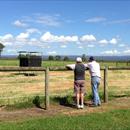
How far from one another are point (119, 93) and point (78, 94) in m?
3.99

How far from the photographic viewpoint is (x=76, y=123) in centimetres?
959

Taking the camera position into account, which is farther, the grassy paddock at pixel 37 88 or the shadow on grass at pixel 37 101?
the grassy paddock at pixel 37 88

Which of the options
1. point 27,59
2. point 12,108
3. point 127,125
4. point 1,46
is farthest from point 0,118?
point 1,46

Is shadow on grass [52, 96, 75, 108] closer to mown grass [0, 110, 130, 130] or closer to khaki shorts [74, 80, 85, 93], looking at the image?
khaki shorts [74, 80, 85, 93]

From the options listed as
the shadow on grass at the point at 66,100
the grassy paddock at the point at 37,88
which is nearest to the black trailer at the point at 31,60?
the grassy paddock at the point at 37,88

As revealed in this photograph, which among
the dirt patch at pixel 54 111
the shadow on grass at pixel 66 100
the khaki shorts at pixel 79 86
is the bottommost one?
the dirt patch at pixel 54 111

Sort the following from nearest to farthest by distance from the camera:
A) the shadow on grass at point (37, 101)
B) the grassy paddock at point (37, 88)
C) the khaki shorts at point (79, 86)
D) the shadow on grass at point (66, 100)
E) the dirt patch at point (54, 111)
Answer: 1. the dirt patch at point (54, 111)
2. the khaki shorts at point (79, 86)
3. the shadow on grass at point (37, 101)
4. the shadow on grass at point (66, 100)
5. the grassy paddock at point (37, 88)

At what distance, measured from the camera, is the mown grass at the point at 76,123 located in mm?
9109

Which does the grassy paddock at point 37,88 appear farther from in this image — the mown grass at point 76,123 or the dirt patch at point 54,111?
the mown grass at point 76,123

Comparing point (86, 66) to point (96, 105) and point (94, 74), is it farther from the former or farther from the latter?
point (96, 105)

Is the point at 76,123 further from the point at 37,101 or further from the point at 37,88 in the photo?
the point at 37,88

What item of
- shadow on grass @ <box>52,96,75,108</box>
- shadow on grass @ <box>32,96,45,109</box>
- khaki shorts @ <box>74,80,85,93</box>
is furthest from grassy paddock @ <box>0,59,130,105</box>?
khaki shorts @ <box>74,80,85,93</box>

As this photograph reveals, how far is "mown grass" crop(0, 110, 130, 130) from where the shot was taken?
9.11m

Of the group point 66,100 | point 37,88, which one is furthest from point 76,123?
point 37,88
